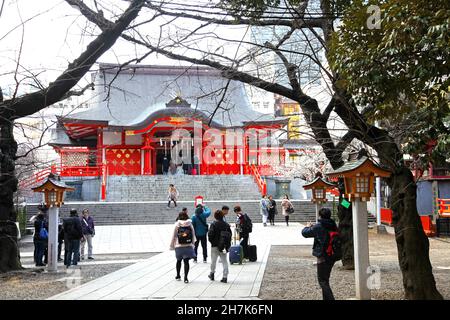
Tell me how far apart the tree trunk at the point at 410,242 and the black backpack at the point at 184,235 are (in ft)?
12.9

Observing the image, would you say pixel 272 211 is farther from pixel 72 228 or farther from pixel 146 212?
pixel 72 228

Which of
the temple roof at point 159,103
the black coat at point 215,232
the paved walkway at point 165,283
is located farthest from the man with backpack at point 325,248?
the temple roof at point 159,103

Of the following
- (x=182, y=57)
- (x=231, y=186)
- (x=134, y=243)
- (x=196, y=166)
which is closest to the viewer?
(x=182, y=57)

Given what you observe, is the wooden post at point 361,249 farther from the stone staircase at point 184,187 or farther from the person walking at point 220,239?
A: the stone staircase at point 184,187

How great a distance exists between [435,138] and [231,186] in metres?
25.9

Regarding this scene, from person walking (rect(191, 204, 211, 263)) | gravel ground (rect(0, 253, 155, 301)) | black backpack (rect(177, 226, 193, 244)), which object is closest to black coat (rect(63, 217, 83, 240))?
gravel ground (rect(0, 253, 155, 301))

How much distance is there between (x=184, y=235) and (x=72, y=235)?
444 centimetres

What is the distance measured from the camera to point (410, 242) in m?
7.79

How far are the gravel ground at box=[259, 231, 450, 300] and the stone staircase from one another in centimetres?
1450

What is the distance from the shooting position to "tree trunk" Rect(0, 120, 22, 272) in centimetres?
1180

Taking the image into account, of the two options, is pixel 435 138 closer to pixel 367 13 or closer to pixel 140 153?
pixel 367 13

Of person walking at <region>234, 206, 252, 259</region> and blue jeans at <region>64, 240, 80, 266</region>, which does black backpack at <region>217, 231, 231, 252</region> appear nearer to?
person walking at <region>234, 206, 252, 259</region>
